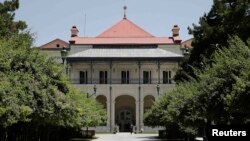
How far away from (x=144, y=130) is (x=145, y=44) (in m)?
14.6

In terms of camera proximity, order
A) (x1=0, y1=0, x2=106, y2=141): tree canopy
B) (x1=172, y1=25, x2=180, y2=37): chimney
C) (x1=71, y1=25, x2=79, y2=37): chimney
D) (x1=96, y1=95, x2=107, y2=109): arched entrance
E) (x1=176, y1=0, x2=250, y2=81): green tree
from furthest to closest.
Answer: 1. (x1=71, y1=25, x2=79, y2=37): chimney
2. (x1=172, y1=25, x2=180, y2=37): chimney
3. (x1=96, y1=95, x2=107, y2=109): arched entrance
4. (x1=176, y1=0, x2=250, y2=81): green tree
5. (x1=0, y1=0, x2=106, y2=141): tree canopy

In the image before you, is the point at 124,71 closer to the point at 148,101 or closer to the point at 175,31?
the point at 148,101

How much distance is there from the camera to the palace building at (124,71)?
83562mm

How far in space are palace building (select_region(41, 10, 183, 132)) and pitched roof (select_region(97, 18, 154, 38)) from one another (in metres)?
2.90

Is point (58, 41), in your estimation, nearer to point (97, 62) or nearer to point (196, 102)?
point (97, 62)

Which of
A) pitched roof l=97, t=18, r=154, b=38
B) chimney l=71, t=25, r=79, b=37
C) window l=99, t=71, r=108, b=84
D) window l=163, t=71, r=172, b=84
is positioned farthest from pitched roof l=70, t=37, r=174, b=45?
window l=163, t=71, r=172, b=84

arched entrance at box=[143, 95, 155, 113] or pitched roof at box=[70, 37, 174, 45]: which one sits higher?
pitched roof at box=[70, 37, 174, 45]

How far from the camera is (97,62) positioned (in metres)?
84.1

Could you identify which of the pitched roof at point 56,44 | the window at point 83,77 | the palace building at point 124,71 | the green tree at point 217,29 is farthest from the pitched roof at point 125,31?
the green tree at point 217,29

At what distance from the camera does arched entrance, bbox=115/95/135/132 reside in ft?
288

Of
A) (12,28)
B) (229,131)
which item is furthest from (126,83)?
(229,131)

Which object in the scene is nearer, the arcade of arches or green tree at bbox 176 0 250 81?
green tree at bbox 176 0 250 81
